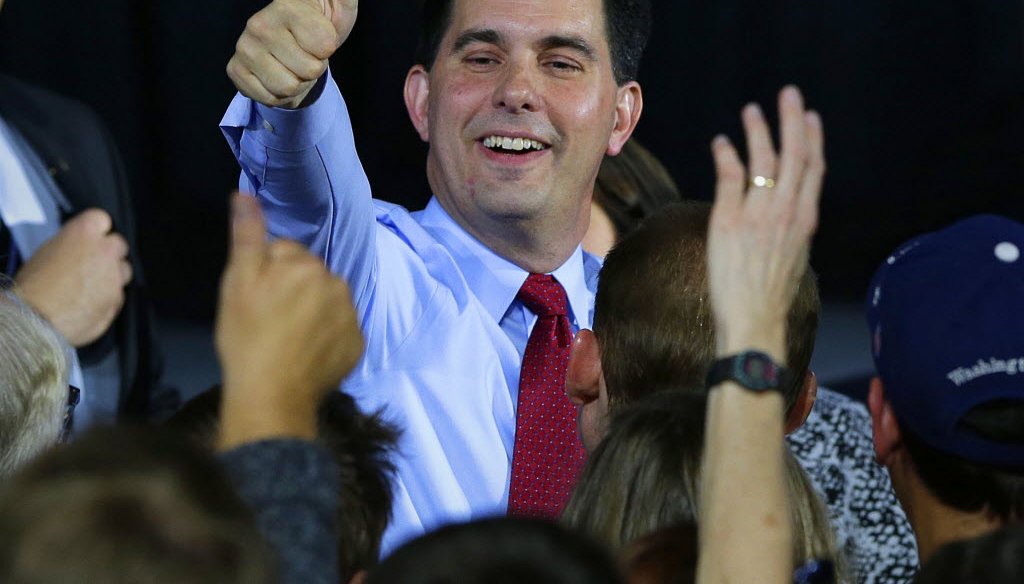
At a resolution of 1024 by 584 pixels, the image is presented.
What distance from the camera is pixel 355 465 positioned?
1.38 m

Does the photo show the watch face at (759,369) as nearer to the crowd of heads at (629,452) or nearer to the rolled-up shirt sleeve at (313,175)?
the crowd of heads at (629,452)

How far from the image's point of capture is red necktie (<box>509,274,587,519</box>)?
2.18 m

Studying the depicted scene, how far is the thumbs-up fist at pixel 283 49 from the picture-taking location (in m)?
1.89

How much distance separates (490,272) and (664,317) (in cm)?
57

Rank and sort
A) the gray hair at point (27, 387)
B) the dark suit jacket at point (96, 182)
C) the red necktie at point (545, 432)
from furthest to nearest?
the dark suit jacket at point (96, 182) < the red necktie at point (545, 432) < the gray hair at point (27, 387)

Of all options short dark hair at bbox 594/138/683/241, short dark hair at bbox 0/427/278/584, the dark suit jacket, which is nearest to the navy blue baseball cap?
short dark hair at bbox 0/427/278/584

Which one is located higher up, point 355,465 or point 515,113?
point 515,113

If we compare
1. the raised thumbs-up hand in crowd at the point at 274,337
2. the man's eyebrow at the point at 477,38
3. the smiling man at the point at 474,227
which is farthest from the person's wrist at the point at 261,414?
the man's eyebrow at the point at 477,38

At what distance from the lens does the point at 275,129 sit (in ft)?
6.68

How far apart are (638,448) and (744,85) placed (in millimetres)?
3172

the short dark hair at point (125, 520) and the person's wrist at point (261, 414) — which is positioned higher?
the short dark hair at point (125, 520)

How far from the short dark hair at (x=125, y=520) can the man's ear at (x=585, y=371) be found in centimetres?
101

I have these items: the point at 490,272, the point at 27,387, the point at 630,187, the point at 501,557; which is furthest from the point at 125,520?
the point at 630,187

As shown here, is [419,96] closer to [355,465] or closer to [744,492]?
[355,465]
